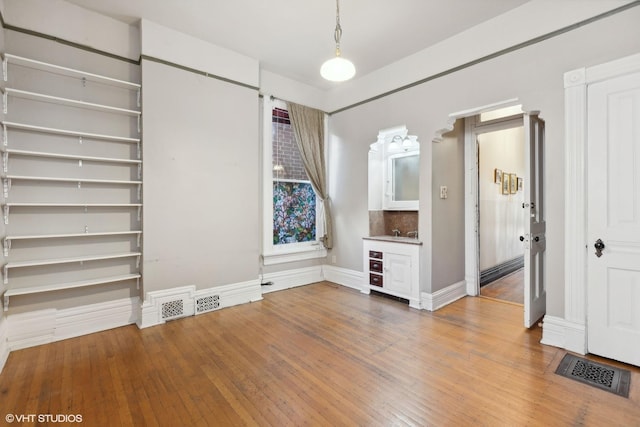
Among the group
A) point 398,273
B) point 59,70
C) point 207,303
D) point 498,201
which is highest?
point 59,70

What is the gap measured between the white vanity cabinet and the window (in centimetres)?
A: 104

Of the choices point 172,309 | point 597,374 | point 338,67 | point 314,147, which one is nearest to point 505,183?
point 314,147

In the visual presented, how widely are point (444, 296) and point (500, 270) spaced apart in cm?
207

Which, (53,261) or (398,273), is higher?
(53,261)

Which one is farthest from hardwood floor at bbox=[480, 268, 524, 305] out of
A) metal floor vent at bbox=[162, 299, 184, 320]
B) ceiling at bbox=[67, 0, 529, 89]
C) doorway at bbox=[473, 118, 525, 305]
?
metal floor vent at bbox=[162, 299, 184, 320]

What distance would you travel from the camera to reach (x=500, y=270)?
5.22 m

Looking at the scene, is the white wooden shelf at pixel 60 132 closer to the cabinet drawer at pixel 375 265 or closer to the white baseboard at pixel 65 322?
the white baseboard at pixel 65 322

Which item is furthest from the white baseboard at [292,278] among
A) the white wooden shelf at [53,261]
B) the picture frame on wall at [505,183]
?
the picture frame on wall at [505,183]

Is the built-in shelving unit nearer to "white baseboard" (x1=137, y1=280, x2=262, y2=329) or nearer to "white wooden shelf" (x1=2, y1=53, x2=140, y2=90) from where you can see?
"white wooden shelf" (x1=2, y1=53, x2=140, y2=90)

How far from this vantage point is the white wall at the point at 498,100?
2.53 m

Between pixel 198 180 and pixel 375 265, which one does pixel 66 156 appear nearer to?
pixel 198 180

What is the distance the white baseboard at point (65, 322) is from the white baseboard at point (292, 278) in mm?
1722

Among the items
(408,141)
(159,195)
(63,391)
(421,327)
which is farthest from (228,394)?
(408,141)

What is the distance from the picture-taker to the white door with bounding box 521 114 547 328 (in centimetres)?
297
